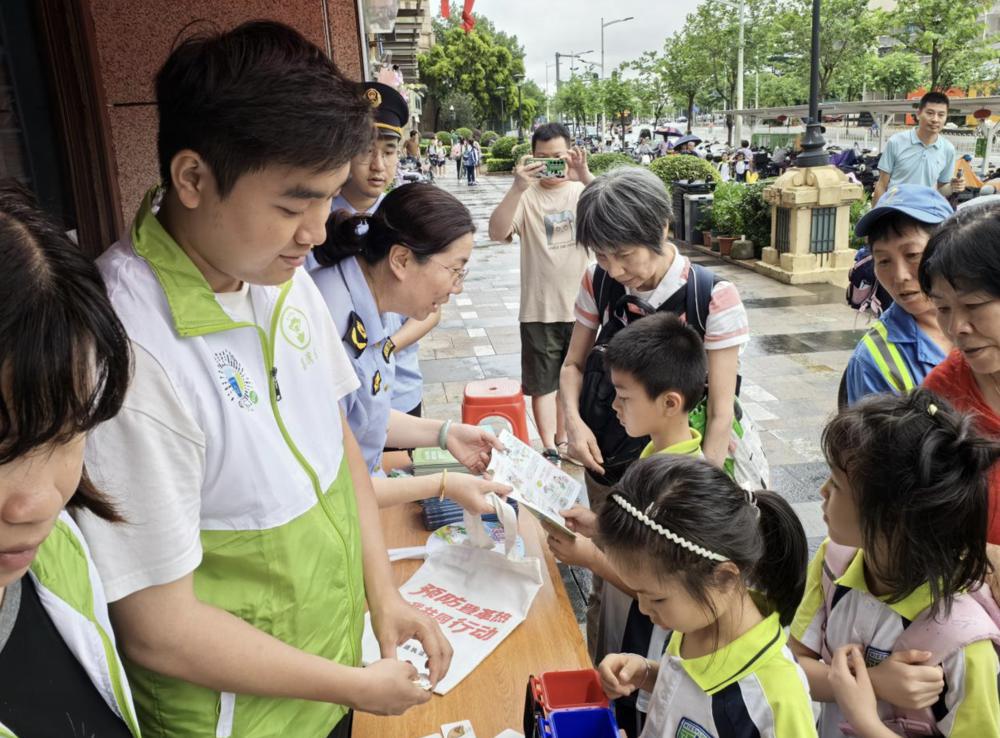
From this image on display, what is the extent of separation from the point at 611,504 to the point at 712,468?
217 millimetres

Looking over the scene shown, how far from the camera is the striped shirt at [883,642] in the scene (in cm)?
141

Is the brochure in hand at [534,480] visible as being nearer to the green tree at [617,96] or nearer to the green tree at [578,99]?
the green tree at [617,96]

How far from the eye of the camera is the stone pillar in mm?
9102

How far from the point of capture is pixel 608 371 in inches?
97.5

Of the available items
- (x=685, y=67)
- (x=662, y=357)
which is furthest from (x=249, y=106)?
(x=685, y=67)

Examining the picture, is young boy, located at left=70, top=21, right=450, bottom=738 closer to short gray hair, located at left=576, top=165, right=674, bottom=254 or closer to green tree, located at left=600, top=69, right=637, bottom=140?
short gray hair, located at left=576, top=165, right=674, bottom=254

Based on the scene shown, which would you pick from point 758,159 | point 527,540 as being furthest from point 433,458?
point 758,159

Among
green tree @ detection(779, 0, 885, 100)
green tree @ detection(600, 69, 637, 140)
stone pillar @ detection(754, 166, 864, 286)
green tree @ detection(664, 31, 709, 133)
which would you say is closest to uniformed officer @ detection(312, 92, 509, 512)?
stone pillar @ detection(754, 166, 864, 286)

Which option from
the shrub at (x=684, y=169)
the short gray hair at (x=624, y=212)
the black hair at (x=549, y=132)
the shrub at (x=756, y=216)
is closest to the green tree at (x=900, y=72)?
the shrub at (x=684, y=169)

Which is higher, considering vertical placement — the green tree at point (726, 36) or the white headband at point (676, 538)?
the green tree at point (726, 36)

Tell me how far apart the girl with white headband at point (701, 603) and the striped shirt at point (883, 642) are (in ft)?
0.62

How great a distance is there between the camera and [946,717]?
1.45 m

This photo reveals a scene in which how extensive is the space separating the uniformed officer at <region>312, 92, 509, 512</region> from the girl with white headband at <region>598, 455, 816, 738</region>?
60cm

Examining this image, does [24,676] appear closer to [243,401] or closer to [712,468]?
[243,401]
